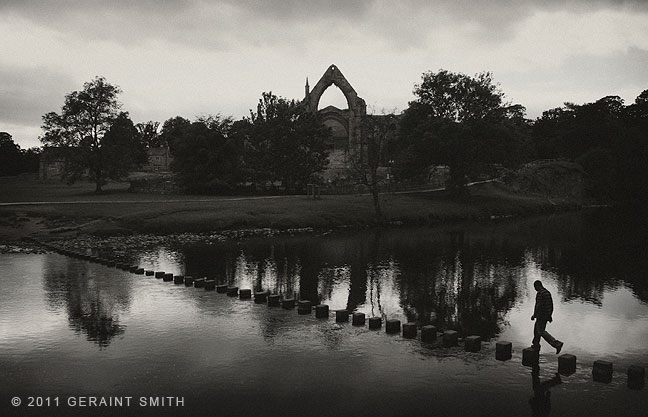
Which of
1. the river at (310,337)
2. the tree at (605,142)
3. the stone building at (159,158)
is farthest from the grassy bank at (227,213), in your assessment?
the stone building at (159,158)

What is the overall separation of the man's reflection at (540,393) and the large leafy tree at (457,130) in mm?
57487

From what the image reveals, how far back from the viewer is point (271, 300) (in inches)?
927

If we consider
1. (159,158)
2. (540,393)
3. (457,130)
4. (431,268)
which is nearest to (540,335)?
(540,393)

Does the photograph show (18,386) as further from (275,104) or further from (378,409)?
(275,104)

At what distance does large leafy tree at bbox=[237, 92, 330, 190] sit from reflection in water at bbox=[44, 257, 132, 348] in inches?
1788

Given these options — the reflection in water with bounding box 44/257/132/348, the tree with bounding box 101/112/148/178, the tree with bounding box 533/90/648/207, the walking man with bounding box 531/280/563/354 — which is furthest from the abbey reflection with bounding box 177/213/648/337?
the tree with bounding box 533/90/648/207

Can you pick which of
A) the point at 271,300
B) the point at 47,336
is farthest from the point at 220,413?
the point at 271,300

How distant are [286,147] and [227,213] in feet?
75.9

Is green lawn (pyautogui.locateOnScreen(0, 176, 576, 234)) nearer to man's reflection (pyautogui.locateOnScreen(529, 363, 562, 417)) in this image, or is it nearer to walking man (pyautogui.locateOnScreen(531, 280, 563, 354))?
walking man (pyautogui.locateOnScreen(531, 280, 563, 354))

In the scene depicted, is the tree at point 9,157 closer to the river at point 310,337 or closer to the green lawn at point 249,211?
the green lawn at point 249,211

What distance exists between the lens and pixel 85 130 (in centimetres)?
7950

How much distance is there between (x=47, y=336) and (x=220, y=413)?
9.23 m

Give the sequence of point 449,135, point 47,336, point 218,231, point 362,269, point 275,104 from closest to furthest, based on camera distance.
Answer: point 47,336, point 362,269, point 218,231, point 449,135, point 275,104

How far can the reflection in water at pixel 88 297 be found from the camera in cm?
2023
